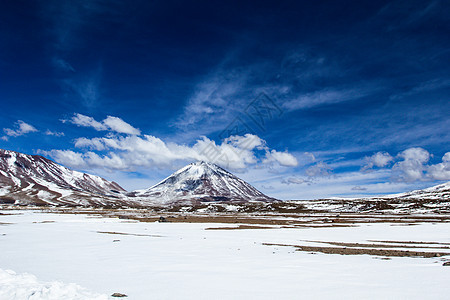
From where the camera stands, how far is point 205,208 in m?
172

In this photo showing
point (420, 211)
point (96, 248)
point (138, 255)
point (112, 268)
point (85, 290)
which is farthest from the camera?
point (420, 211)

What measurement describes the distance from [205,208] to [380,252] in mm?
153643

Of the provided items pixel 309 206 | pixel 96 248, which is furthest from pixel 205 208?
pixel 96 248

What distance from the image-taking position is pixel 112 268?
52.8 ft

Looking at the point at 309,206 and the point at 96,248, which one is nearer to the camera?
the point at 96,248

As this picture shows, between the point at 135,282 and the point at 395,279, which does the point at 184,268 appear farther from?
the point at 395,279

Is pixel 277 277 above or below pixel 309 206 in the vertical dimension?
below

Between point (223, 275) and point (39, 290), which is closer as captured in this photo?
point (39, 290)

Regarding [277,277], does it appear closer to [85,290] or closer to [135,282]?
[135,282]

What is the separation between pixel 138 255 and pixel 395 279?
632 inches

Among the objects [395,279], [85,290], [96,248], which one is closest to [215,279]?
[85,290]

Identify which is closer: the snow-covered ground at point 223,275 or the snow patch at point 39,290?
the snow patch at point 39,290

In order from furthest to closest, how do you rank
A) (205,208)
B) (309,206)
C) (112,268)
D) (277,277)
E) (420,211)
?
(205,208)
(309,206)
(420,211)
(112,268)
(277,277)

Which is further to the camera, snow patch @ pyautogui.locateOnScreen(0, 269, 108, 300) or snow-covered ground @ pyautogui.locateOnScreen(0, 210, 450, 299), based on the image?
snow-covered ground @ pyautogui.locateOnScreen(0, 210, 450, 299)
